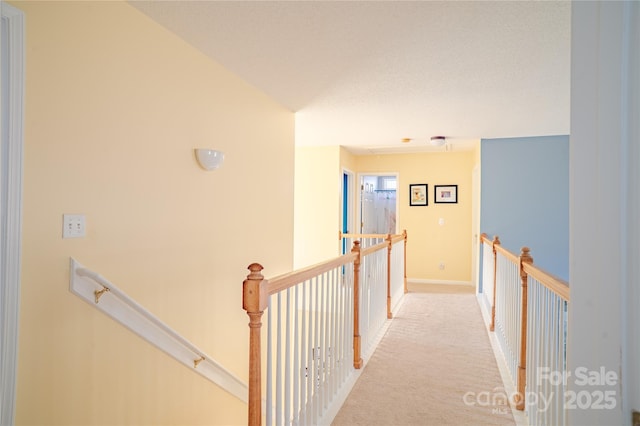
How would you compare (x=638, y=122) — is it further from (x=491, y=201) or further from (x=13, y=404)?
(x=491, y=201)

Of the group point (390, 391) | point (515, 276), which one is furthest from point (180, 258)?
point (515, 276)

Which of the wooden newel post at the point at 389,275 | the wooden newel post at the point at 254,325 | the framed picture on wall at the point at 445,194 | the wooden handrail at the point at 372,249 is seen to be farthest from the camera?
the framed picture on wall at the point at 445,194

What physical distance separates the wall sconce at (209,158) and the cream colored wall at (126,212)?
0.08m

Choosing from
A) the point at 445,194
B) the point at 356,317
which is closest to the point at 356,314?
the point at 356,317

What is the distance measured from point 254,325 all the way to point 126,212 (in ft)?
3.47

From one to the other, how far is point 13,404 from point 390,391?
2.02 m

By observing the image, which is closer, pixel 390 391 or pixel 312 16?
pixel 312 16

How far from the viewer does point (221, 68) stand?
2936 mm

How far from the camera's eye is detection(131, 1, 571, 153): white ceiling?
2.14 m

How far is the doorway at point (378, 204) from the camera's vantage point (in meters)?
7.51

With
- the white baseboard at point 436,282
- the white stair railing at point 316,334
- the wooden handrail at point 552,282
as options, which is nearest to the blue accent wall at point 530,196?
the white baseboard at point 436,282

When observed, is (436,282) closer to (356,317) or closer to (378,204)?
(378,204)

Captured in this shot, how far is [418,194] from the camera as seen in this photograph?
699 centimetres

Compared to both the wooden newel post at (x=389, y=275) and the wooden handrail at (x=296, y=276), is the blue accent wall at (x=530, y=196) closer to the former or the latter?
the wooden newel post at (x=389, y=275)
